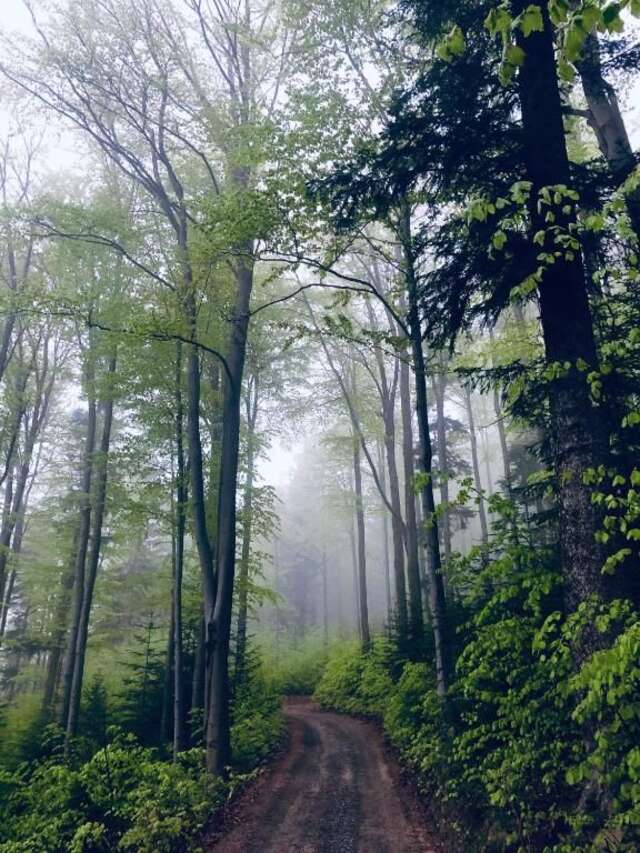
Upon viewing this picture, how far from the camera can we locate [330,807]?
807cm

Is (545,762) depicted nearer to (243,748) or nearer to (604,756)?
(604,756)

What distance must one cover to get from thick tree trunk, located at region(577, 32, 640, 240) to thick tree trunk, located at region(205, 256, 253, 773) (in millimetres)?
5456

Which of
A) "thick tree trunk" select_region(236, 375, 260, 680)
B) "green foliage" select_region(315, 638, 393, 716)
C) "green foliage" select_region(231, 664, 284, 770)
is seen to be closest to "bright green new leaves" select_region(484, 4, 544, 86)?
"green foliage" select_region(231, 664, 284, 770)

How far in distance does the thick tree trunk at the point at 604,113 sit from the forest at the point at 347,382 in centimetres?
6

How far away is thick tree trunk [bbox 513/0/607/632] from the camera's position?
4.85 meters

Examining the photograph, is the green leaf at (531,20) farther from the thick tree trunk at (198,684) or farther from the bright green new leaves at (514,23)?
the thick tree trunk at (198,684)

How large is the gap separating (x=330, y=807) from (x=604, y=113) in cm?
1107

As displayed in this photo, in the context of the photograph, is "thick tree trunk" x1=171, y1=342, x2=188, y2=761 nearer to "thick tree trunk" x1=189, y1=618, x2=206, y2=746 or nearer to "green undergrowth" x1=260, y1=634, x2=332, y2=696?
"thick tree trunk" x1=189, y1=618, x2=206, y2=746

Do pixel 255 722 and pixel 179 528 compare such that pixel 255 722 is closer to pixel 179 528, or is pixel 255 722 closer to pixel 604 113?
pixel 179 528

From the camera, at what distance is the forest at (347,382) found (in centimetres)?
496

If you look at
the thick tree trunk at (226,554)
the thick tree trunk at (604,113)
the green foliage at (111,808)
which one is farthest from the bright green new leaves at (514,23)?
the green foliage at (111,808)

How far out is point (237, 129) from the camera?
9086 mm

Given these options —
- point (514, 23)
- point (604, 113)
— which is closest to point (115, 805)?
point (514, 23)

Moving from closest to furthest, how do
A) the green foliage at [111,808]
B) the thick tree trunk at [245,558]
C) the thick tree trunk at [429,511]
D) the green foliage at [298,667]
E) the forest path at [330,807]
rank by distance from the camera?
the forest path at [330,807] < the green foliage at [111,808] < the thick tree trunk at [429,511] < the thick tree trunk at [245,558] < the green foliage at [298,667]
